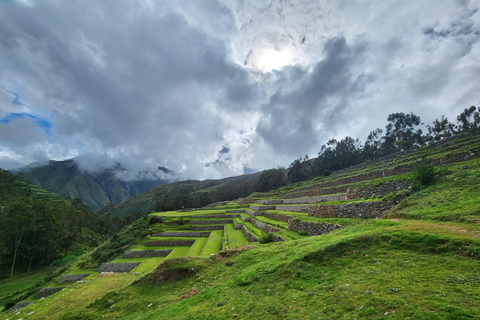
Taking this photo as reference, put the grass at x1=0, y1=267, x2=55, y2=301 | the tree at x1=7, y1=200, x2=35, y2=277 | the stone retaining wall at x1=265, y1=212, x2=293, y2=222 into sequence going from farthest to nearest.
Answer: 1. the tree at x1=7, y1=200, x2=35, y2=277
2. the grass at x1=0, y1=267, x2=55, y2=301
3. the stone retaining wall at x1=265, y1=212, x2=293, y2=222

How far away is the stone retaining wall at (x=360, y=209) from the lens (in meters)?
11.4

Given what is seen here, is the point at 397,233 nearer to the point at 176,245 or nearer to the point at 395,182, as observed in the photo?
the point at 395,182

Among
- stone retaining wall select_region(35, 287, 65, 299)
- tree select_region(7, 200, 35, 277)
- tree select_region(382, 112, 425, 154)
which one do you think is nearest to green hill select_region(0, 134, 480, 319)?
stone retaining wall select_region(35, 287, 65, 299)

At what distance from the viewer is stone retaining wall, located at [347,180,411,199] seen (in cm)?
1288

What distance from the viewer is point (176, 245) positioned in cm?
2875

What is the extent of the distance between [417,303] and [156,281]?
10835 mm

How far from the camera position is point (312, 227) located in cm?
1380

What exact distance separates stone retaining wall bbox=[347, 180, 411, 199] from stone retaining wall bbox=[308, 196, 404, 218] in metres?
2.28

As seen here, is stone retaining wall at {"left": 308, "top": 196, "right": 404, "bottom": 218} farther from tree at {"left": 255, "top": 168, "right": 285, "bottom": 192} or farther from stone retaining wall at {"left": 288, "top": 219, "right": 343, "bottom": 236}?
tree at {"left": 255, "top": 168, "right": 285, "bottom": 192}

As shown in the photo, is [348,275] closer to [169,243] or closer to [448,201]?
[448,201]

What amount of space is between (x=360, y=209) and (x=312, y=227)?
3375 millimetres

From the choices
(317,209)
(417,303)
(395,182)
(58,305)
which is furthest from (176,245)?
(417,303)

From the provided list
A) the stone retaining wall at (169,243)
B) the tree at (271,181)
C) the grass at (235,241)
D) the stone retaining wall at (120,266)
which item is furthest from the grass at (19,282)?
the tree at (271,181)

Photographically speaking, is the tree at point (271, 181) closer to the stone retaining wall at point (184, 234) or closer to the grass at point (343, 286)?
the stone retaining wall at point (184, 234)
